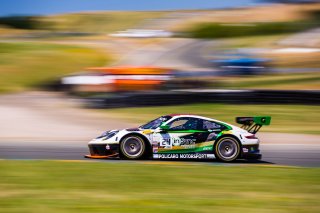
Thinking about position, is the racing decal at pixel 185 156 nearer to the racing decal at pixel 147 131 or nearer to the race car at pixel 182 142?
the race car at pixel 182 142

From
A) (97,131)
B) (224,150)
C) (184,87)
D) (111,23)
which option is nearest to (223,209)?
(224,150)

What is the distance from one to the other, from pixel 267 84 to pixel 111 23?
87263mm

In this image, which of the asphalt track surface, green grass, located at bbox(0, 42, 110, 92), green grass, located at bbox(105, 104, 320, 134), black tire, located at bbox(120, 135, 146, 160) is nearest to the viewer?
black tire, located at bbox(120, 135, 146, 160)

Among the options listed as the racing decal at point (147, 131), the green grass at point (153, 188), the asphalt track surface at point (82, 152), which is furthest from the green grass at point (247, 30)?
the green grass at point (153, 188)

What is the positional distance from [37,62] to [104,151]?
25.6m

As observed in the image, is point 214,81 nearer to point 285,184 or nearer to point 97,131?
point 97,131

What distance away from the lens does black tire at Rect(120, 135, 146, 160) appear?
1127cm

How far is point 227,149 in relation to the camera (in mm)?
11383

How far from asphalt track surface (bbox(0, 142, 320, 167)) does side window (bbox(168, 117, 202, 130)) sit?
706 millimetres

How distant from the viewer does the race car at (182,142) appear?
444 inches

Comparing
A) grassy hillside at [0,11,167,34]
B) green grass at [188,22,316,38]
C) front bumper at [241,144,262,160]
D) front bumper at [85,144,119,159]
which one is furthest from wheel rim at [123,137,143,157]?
grassy hillside at [0,11,167,34]

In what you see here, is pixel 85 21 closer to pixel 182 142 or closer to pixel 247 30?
pixel 247 30

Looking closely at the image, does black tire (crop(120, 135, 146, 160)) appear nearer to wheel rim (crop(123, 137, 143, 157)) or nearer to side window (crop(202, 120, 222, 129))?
wheel rim (crop(123, 137, 143, 157))

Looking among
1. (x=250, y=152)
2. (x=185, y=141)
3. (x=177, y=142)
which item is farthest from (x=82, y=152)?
(x=250, y=152)
